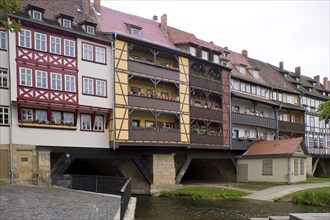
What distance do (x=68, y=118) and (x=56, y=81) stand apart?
108 inches

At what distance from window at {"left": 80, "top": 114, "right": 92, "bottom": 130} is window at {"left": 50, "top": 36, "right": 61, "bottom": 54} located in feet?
16.1

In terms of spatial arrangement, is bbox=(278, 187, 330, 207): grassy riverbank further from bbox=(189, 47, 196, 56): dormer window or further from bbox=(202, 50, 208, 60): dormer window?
bbox=(202, 50, 208, 60): dormer window

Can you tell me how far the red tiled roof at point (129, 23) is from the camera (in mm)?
30859

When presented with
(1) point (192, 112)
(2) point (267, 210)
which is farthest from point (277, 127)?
(2) point (267, 210)

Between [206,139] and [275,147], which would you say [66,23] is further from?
[275,147]

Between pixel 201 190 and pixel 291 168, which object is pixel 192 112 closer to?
pixel 201 190

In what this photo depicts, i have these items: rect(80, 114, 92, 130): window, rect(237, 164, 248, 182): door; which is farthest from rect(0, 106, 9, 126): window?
rect(237, 164, 248, 182): door

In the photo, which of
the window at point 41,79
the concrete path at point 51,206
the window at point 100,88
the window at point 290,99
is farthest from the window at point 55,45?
the window at point 290,99

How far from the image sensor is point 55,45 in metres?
25.1

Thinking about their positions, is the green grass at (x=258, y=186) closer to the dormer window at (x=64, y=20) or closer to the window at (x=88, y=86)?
the window at (x=88, y=86)

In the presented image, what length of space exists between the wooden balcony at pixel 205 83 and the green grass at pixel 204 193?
9657 millimetres

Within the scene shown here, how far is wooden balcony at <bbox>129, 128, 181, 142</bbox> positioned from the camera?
91.8 feet

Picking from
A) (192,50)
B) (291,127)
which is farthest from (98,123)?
(291,127)

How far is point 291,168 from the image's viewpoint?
3400cm
